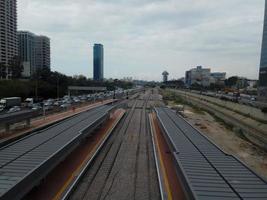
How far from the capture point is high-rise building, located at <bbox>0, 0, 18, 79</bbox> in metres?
128

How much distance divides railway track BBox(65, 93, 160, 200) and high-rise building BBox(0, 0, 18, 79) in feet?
367

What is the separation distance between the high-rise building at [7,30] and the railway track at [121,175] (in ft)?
367

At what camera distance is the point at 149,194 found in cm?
1391

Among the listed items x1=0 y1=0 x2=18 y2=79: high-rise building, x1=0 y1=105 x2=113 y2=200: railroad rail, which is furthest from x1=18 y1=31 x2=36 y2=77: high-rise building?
x1=0 y1=105 x2=113 y2=200: railroad rail

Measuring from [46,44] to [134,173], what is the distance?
502 feet

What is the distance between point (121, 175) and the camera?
658 inches

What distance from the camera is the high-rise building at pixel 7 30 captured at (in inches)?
5028

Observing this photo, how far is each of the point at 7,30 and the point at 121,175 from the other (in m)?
133

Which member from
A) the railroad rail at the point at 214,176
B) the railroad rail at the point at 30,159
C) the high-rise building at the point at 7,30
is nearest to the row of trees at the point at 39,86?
the high-rise building at the point at 7,30

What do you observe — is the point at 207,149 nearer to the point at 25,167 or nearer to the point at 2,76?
the point at 25,167

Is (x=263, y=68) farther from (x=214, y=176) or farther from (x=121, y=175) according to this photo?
(x=214, y=176)

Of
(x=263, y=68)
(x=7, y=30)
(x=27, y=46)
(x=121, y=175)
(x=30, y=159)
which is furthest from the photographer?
(x=27, y=46)

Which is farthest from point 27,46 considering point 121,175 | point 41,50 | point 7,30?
point 121,175

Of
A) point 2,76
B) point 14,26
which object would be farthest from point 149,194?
point 14,26
